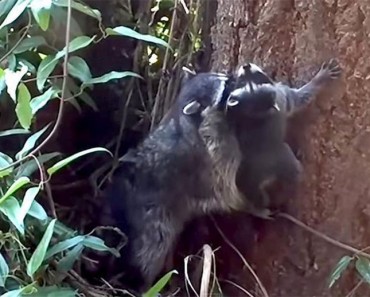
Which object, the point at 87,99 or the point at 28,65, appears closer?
the point at 28,65

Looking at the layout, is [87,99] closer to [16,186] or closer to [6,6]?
[6,6]

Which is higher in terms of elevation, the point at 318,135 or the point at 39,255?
the point at 318,135

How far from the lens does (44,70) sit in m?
1.24

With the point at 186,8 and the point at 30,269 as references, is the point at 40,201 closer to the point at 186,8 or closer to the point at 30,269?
the point at 30,269

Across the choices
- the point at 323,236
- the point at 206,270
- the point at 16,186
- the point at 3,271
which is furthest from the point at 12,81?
the point at 323,236

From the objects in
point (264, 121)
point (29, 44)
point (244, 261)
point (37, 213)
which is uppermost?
point (29, 44)

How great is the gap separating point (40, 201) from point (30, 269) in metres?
0.26

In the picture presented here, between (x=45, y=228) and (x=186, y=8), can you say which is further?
(x=186, y=8)

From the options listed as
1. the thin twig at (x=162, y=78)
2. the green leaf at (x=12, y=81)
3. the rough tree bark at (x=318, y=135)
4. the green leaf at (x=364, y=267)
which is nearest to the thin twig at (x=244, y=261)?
the rough tree bark at (x=318, y=135)

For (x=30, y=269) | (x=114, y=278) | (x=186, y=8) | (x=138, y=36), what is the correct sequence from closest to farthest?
(x=30, y=269)
(x=138, y=36)
(x=114, y=278)
(x=186, y=8)

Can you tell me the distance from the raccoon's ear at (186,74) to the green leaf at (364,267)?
38cm

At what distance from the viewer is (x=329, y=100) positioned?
120 cm

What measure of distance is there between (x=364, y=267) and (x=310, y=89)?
26 centimetres

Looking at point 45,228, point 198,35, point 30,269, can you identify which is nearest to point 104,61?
point 198,35
